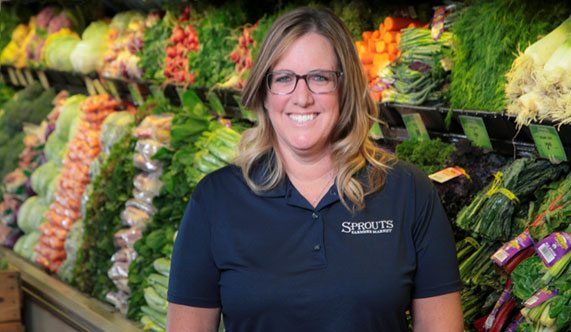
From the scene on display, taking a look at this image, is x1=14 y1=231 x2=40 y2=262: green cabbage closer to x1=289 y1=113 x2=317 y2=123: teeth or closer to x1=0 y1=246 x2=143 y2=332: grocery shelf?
x1=0 y1=246 x2=143 y2=332: grocery shelf

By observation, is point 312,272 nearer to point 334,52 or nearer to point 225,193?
point 225,193

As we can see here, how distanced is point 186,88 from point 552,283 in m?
3.01

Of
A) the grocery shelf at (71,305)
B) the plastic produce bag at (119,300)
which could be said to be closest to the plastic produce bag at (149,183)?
the plastic produce bag at (119,300)

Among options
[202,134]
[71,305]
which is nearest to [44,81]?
[71,305]

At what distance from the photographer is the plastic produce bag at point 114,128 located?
488 cm

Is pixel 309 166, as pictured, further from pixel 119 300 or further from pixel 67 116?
pixel 67 116

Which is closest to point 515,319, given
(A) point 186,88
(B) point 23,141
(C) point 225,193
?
(C) point 225,193

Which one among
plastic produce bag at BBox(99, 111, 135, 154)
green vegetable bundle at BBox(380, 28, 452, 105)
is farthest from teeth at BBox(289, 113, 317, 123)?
plastic produce bag at BBox(99, 111, 135, 154)

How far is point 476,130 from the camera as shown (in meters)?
2.90

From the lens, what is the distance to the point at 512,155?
291cm

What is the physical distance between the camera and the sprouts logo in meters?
1.92

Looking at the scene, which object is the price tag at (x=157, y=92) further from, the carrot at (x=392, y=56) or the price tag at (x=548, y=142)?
the price tag at (x=548, y=142)

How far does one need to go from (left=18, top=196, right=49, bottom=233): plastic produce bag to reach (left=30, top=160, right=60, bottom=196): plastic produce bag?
0.28 ft

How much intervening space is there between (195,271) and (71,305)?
8.62 ft
